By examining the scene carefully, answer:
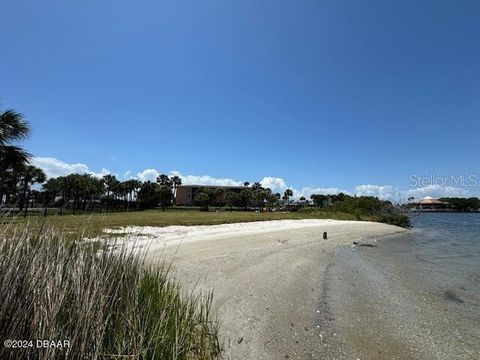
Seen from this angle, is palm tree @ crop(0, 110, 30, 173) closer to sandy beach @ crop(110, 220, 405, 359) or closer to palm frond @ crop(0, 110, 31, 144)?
palm frond @ crop(0, 110, 31, 144)

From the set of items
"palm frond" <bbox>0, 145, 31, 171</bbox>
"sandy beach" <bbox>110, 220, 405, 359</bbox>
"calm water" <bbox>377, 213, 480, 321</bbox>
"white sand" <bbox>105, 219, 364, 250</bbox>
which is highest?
"palm frond" <bbox>0, 145, 31, 171</bbox>

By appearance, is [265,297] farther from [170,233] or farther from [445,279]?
[170,233]

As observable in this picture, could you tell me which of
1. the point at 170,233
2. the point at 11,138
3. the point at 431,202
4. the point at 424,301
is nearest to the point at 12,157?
the point at 11,138

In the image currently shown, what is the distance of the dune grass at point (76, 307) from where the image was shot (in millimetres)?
2482

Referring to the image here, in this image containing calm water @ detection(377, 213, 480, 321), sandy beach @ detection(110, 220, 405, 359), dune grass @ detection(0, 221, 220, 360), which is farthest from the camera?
calm water @ detection(377, 213, 480, 321)

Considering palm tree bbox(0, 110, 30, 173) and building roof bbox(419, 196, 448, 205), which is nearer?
palm tree bbox(0, 110, 30, 173)

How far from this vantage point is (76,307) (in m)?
2.93

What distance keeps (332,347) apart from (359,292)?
4370 mm

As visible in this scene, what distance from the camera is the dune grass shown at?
2.48m

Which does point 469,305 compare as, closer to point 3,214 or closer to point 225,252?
point 225,252

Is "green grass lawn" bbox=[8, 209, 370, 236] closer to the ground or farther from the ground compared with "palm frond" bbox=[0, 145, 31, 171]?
closer to the ground

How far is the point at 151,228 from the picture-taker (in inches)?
911

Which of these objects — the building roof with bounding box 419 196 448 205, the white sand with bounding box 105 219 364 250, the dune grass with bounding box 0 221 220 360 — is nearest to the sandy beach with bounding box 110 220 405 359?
the white sand with bounding box 105 219 364 250

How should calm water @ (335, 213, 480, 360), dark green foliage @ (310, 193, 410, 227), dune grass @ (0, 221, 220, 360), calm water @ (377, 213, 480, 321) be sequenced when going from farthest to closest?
dark green foliage @ (310, 193, 410, 227), calm water @ (377, 213, 480, 321), calm water @ (335, 213, 480, 360), dune grass @ (0, 221, 220, 360)
